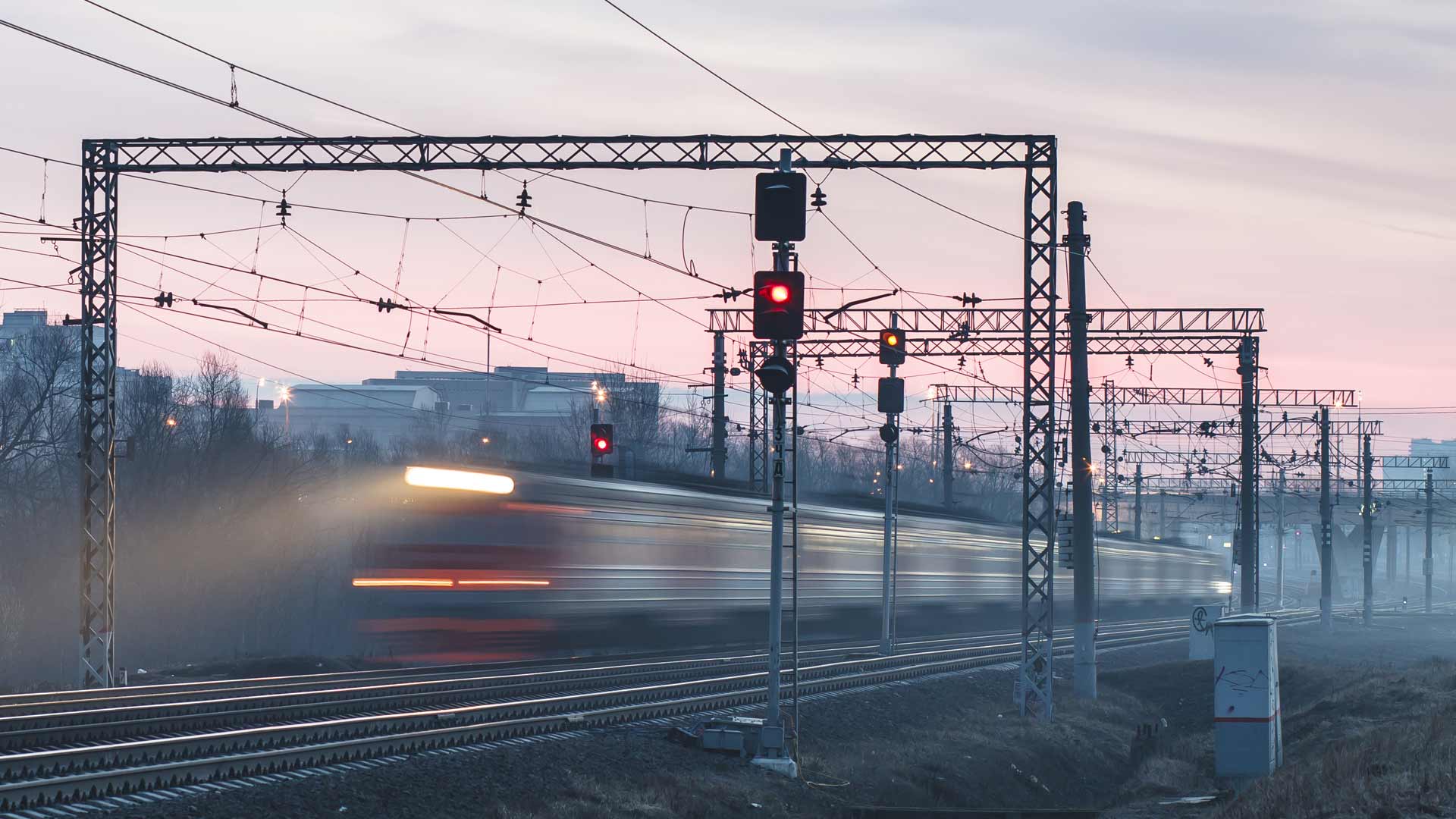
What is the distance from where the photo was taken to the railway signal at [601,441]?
31.0 meters

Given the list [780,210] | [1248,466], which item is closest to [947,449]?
[1248,466]

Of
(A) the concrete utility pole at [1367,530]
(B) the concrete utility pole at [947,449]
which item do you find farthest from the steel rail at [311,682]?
(A) the concrete utility pole at [1367,530]

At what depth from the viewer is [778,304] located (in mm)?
17109

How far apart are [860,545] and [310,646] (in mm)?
24472

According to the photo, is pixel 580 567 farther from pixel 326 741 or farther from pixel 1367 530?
pixel 1367 530

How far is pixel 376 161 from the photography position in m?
25.5

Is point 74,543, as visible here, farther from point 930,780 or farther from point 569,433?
point 569,433

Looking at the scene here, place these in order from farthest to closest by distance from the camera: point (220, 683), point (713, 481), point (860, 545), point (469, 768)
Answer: point (860, 545), point (713, 481), point (220, 683), point (469, 768)

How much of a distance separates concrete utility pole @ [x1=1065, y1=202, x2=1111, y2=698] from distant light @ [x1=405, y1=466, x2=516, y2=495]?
415 inches

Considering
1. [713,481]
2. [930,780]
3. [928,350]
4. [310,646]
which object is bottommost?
[310,646]

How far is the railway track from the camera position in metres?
13.5

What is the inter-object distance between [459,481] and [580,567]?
3446mm

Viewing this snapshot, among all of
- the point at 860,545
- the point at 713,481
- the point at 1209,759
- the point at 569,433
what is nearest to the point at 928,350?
the point at 860,545

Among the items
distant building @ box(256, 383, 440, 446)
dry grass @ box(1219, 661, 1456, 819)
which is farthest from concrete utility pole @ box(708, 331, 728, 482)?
distant building @ box(256, 383, 440, 446)
